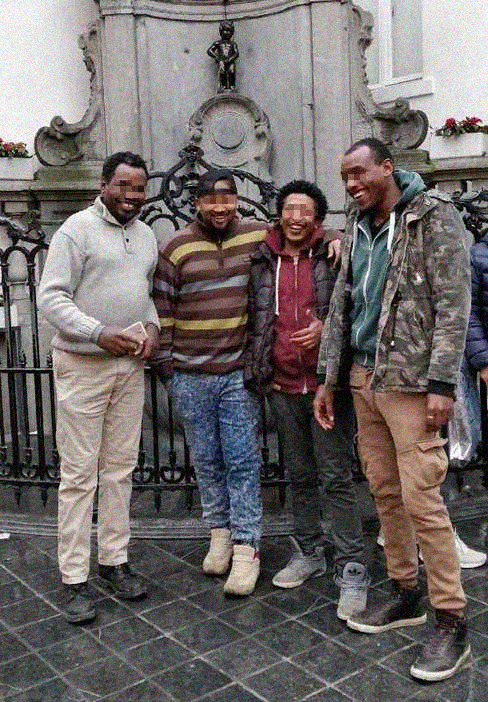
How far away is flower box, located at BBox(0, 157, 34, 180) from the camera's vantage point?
25.2ft

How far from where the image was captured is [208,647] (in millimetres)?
3578

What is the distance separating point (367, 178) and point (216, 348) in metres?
1.18

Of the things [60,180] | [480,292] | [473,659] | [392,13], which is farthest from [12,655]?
[392,13]

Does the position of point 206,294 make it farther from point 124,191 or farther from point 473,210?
point 473,210

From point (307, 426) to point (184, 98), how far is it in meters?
4.65

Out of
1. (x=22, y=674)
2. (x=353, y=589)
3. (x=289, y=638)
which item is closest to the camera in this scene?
(x=22, y=674)

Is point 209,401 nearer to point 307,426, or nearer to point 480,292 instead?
point 307,426

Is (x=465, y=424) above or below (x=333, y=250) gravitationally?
below

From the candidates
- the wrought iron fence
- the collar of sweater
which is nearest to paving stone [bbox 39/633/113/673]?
the wrought iron fence

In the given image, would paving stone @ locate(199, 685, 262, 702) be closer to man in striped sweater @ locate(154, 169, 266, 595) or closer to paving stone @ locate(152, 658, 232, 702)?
paving stone @ locate(152, 658, 232, 702)

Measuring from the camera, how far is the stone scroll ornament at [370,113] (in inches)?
291

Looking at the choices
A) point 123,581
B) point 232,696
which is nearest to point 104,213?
point 123,581

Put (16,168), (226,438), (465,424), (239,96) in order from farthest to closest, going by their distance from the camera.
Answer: (16,168) → (239,96) → (465,424) → (226,438)

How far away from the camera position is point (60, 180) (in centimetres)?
744
